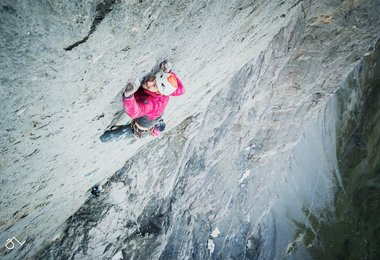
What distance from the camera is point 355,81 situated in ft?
36.7

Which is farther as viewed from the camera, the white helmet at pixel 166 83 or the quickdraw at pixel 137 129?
the quickdraw at pixel 137 129

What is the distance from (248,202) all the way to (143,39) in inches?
279

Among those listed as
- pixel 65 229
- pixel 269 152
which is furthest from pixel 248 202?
pixel 65 229

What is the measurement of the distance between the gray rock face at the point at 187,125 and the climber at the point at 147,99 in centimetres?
12

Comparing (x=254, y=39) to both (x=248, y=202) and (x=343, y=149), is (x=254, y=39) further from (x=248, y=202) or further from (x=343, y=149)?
(x=343, y=149)

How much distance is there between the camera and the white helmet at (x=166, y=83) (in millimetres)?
2451

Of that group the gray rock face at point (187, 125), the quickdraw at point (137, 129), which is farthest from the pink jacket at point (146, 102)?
the quickdraw at point (137, 129)

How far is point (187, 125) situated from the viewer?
5383 mm

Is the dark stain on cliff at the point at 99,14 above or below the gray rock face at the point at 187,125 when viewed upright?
above

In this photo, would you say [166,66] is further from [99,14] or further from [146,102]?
[99,14]

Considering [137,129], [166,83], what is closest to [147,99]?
[166,83]

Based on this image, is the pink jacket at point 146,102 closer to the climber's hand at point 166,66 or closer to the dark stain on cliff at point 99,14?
the climber's hand at point 166,66

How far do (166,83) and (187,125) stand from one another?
2.95 m

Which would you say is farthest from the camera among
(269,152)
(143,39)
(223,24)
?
(269,152)
